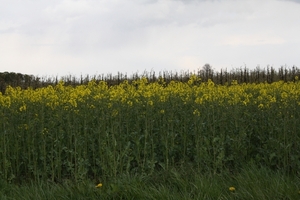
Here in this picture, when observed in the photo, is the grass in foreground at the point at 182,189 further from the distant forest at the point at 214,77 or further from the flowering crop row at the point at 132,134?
the distant forest at the point at 214,77

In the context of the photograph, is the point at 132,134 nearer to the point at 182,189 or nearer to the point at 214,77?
the point at 182,189

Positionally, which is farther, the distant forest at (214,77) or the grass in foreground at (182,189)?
the distant forest at (214,77)

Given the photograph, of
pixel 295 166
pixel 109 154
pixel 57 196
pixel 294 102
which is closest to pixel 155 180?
pixel 109 154

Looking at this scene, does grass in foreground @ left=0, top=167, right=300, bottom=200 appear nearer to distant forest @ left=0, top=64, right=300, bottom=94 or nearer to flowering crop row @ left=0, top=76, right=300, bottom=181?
flowering crop row @ left=0, top=76, right=300, bottom=181

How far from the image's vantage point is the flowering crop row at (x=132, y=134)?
7633 millimetres

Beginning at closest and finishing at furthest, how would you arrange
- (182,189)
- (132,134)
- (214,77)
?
(182,189)
(132,134)
(214,77)

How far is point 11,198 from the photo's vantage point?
6172 millimetres

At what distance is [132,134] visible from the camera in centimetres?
795

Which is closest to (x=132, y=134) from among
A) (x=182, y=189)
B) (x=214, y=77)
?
(x=182, y=189)

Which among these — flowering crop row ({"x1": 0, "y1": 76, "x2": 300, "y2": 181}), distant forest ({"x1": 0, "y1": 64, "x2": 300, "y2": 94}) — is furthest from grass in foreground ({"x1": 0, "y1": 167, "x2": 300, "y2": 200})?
distant forest ({"x1": 0, "y1": 64, "x2": 300, "y2": 94})

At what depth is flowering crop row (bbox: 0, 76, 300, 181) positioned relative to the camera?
7.63 metres

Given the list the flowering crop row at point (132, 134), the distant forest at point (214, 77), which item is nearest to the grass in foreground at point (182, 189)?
the flowering crop row at point (132, 134)

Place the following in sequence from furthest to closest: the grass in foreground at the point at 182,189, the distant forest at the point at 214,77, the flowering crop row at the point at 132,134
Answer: the distant forest at the point at 214,77 < the flowering crop row at the point at 132,134 < the grass in foreground at the point at 182,189

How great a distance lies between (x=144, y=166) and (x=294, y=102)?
3070 mm
